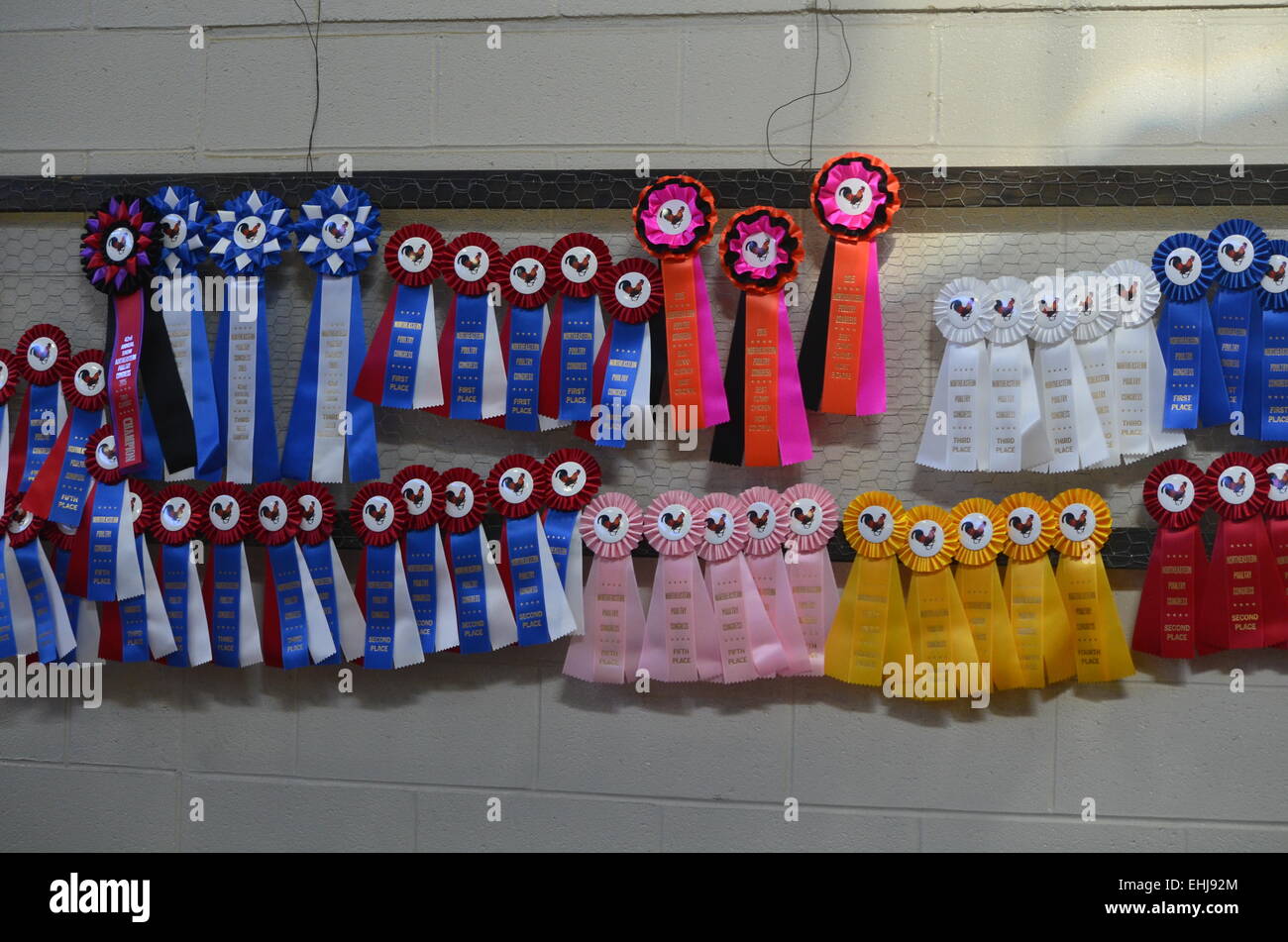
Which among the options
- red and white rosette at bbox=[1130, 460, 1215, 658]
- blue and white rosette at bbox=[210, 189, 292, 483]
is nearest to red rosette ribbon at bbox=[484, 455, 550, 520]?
blue and white rosette at bbox=[210, 189, 292, 483]

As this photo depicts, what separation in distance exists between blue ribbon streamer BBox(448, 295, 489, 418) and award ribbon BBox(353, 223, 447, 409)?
0.11 feet

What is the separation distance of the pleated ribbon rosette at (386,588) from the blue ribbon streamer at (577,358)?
0.34m

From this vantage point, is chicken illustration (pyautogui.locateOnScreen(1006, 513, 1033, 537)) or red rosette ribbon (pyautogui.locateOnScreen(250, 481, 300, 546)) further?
red rosette ribbon (pyautogui.locateOnScreen(250, 481, 300, 546))

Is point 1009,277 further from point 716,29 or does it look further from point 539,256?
point 539,256

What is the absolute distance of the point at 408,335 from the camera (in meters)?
1.85

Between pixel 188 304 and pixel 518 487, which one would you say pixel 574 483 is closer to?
pixel 518 487

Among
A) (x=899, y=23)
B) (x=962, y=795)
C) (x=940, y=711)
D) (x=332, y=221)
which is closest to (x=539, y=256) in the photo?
(x=332, y=221)

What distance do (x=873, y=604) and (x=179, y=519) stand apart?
1231 millimetres

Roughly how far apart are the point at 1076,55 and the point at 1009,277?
15.7 inches

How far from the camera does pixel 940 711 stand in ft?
5.93

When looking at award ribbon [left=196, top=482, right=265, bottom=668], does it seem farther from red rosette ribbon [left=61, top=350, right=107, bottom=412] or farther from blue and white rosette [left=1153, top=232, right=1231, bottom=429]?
blue and white rosette [left=1153, top=232, right=1231, bottom=429]

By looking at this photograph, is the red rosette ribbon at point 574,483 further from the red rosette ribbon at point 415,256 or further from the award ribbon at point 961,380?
the award ribbon at point 961,380

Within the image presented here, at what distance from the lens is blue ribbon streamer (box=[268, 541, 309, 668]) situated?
186 cm

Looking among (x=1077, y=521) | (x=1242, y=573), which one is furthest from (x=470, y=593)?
(x=1242, y=573)
